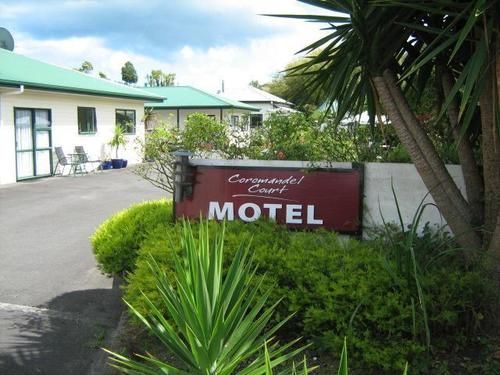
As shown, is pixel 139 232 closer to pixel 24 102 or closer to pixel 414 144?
pixel 414 144

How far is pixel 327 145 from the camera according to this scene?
498 cm

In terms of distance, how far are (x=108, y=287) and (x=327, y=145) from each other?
3.02 meters

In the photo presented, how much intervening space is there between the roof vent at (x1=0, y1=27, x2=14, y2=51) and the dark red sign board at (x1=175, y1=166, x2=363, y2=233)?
1743 centimetres

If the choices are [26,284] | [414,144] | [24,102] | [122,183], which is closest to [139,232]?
[26,284]

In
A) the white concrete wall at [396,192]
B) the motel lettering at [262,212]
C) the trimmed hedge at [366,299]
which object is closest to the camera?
the trimmed hedge at [366,299]

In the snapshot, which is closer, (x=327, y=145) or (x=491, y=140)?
(x=491, y=140)

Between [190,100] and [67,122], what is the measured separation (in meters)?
12.0

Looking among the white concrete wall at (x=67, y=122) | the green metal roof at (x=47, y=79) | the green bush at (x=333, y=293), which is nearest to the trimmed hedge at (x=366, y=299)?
the green bush at (x=333, y=293)

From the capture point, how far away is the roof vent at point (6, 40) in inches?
747

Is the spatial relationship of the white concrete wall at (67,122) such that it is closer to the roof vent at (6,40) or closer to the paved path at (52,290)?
the paved path at (52,290)

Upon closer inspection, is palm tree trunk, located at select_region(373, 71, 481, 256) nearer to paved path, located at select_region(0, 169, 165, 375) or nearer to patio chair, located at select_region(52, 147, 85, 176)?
paved path, located at select_region(0, 169, 165, 375)

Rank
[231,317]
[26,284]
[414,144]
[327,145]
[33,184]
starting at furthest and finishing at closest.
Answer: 1. [33,184]
2. [26,284]
3. [327,145]
4. [414,144]
5. [231,317]

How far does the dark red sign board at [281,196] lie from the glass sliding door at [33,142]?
11.9 m

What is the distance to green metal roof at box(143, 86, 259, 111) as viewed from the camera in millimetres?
27422
